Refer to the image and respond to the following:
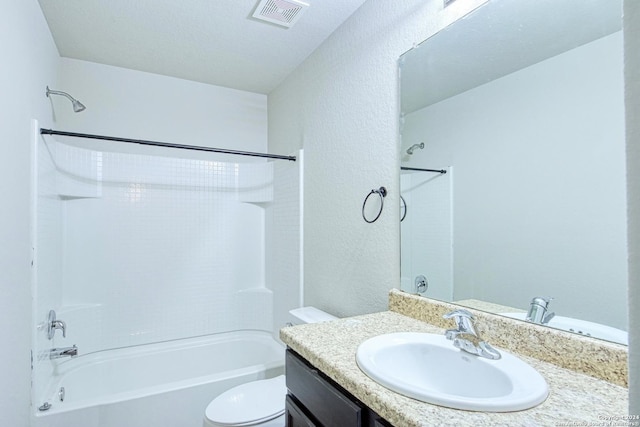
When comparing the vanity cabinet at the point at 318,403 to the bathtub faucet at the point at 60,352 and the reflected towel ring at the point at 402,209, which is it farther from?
the bathtub faucet at the point at 60,352

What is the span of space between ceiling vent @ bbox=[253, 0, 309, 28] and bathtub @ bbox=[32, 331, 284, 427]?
83.5 inches

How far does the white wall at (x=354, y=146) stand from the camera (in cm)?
154

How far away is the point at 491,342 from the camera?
1061mm

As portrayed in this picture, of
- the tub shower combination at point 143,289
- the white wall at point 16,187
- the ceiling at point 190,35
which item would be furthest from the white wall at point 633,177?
the tub shower combination at point 143,289

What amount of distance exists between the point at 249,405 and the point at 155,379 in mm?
1242

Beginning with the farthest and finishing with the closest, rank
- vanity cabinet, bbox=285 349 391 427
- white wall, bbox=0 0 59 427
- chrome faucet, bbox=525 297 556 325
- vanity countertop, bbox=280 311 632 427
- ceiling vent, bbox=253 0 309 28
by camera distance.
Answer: ceiling vent, bbox=253 0 309 28
white wall, bbox=0 0 59 427
chrome faucet, bbox=525 297 556 325
vanity cabinet, bbox=285 349 391 427
vanity countertop, bbox=280 311 632 427

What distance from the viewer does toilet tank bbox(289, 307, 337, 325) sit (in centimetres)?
188

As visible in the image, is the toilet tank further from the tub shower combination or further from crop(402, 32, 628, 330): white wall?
crop(402, 32, 628, 330): white wall

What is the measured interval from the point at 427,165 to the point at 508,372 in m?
0.85

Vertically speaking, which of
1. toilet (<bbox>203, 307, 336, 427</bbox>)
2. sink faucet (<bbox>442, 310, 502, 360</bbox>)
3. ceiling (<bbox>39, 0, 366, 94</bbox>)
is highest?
ceiling (<bbox>39, 0, 366, 94</bbox>)

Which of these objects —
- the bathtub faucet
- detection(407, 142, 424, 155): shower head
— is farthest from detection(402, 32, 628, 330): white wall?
the bathtub faucet

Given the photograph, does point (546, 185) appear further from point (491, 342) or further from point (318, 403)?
point (318, 403)

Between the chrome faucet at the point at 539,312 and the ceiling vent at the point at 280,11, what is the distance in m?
1.70

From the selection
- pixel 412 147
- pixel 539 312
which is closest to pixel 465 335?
pixel 539 312
